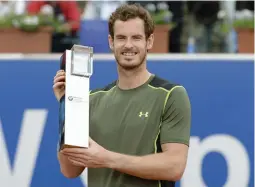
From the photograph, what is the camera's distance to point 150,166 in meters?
2.62

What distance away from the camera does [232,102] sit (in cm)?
459

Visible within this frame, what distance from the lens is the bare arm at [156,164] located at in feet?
8.56

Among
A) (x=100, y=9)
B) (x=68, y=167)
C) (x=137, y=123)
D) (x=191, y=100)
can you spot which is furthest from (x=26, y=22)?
(x=137, y=123)

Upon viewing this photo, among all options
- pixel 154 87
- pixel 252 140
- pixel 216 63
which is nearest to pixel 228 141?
pixel 252 140

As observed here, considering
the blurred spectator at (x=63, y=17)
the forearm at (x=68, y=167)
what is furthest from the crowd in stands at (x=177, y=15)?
the forearm at (x=68, y=167)

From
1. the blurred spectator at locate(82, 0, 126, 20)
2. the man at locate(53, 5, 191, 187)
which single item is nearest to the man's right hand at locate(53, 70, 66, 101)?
the man at locate(53, 5, 191, 187)

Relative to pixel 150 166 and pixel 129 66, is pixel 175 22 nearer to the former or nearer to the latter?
pixel 129 66

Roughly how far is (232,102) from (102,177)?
204cm

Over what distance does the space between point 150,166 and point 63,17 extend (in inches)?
135

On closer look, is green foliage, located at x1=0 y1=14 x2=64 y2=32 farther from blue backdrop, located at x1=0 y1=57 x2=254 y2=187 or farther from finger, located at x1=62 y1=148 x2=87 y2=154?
finger, located at x1=62 y1=148 x2=87 y2=154

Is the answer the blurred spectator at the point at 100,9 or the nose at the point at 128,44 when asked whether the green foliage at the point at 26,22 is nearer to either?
the blurred spectator at the point at 100,9

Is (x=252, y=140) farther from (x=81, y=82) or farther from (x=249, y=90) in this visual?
(x=81, y=82)

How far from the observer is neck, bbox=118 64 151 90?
9.15ft

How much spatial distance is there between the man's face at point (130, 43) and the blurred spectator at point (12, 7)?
303 centimetres
